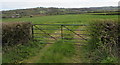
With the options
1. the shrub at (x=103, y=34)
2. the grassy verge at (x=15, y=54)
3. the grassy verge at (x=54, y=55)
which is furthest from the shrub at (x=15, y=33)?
the grassy verge at (x=54, y=55)

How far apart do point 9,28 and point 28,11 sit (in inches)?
1946

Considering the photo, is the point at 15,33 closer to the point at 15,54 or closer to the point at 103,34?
the point at 15,54

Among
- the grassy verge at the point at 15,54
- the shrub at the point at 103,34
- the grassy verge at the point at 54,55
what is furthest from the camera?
the shrub at the point at 103,34

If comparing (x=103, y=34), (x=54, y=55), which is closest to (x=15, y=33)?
(x=103, y=34)

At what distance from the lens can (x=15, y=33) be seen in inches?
291

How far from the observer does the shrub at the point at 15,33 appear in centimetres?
688

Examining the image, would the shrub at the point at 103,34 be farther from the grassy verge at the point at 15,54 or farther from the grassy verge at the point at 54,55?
the grassy verge at the point at 54,55

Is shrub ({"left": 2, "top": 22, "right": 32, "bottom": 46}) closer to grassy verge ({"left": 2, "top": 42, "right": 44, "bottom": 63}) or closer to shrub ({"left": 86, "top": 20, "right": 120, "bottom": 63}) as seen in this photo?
grassy verge ({"left": 2, "top": 42, "right": 44, "bottom": 63})

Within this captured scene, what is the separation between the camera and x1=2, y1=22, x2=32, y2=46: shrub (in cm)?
688

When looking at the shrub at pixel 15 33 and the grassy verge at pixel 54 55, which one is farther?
the shrub at pixel 15 33

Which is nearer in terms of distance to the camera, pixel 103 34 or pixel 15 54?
pixel 15 54

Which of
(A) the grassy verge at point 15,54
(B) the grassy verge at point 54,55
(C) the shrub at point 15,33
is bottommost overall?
(A) the grassy verge at point 15,54

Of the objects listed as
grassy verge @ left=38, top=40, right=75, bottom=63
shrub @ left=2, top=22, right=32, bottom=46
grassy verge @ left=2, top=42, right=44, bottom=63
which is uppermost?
grassy verge @ left=38, top=40, right=75, bottom=63

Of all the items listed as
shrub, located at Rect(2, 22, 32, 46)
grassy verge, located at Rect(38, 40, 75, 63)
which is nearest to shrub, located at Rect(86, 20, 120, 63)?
shrub, located at Rect(2, 22, 32, 46)
